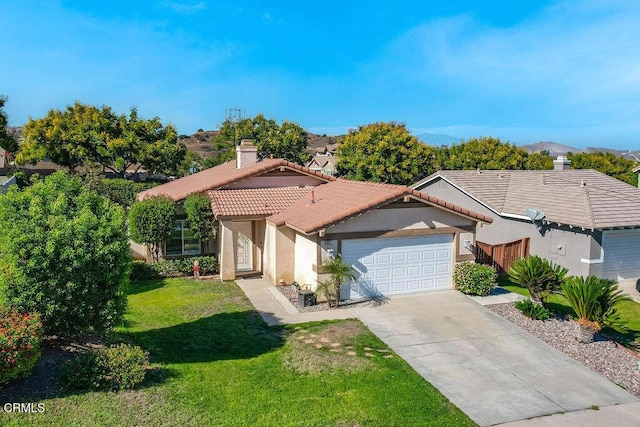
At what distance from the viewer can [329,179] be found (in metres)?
23.8

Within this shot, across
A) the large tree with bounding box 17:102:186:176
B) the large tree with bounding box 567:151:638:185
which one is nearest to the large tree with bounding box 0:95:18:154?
the large tree with bounding box 17:102:186:176

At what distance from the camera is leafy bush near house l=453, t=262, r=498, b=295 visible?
56.1 feet

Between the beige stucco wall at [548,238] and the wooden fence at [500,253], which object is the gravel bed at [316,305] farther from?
the wooden fence at [500,253]

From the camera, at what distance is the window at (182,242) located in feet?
69.8

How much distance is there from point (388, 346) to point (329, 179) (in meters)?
12.3

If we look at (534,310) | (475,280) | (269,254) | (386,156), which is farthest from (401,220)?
(386,156)

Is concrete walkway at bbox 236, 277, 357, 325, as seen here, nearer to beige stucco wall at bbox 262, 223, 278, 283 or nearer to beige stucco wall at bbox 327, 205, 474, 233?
beige stucco wall at bbox 262, 223, 278, 283

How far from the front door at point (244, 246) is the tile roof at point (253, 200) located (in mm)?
875

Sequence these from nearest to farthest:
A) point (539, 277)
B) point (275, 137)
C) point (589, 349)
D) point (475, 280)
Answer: point (589, 349)
point (539, 277)
point (475, 280)
point (275, 137)

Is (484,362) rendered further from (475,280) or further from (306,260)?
(306,260)

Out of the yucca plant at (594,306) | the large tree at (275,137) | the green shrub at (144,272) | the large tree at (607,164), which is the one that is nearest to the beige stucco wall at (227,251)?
the green shrub at (144,272)

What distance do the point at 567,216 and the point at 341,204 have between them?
9769 mm

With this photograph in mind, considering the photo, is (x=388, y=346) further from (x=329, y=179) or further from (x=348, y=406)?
(x=329, y=179)

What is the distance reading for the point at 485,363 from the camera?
1179 centimetres
